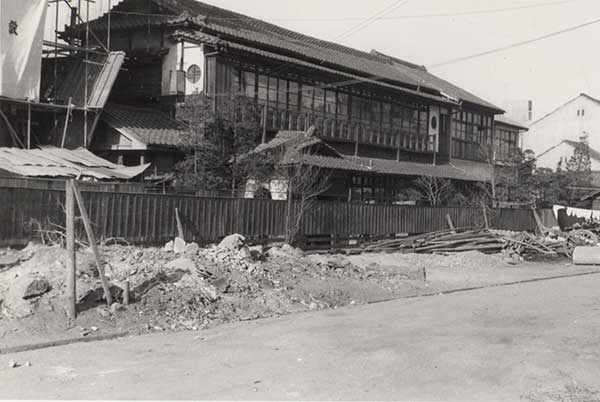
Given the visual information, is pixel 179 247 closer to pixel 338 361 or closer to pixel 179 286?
pixel 179 286

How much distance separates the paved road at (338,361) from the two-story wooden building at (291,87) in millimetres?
14190

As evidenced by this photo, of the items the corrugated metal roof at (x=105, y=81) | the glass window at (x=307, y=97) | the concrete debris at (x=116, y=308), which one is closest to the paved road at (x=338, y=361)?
the concrete debris at (x=116, y=308)

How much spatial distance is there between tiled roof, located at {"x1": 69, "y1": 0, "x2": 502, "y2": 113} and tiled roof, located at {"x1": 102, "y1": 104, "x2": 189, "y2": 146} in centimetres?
373

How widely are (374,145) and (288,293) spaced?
21236mm

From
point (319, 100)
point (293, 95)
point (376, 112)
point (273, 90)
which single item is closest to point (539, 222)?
point (376, 112)

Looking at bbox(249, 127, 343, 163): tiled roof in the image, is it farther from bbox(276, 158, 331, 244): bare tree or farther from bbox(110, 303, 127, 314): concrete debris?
bbox(110, 303, 127, 314): concrete debris

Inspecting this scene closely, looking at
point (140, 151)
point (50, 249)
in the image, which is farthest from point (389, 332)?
point (140, 151)

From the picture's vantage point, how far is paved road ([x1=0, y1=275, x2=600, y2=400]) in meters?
6.83

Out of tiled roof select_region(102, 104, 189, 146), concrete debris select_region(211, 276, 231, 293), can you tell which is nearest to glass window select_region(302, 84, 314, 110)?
tiled roof select_region(102, 104, 189, 146)

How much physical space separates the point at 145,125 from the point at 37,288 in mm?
14501

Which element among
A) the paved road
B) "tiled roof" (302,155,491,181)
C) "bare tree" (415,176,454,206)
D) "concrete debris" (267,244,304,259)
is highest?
"tiled roof" (302,155,491,181)

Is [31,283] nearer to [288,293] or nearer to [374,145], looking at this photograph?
[288,293]

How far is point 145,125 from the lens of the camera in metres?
24.0

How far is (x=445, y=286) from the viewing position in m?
16.7
